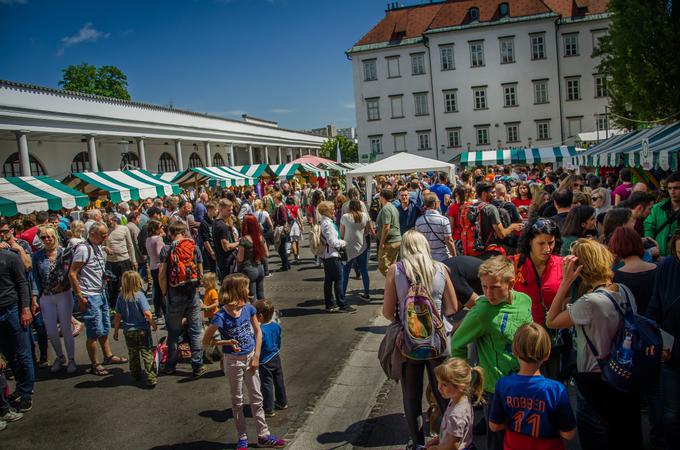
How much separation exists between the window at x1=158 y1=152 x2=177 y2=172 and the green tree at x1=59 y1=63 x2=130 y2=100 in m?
25.4

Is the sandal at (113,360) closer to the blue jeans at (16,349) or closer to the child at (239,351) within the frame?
the blue jeans at (16,349)

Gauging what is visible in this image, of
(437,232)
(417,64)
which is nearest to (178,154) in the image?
(417,64)

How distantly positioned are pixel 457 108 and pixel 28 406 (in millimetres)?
43869

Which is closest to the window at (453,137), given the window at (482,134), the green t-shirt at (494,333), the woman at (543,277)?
the window at (482,134)

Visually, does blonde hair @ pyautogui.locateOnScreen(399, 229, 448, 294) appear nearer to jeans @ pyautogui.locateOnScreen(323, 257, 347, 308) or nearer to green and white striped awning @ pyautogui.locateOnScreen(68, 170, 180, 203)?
jeans @ pyautogui.locateOnScreen(323, 257, 347, 308)

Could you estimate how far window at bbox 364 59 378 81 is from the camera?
4672 centimetres

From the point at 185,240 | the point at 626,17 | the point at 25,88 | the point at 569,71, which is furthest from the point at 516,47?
the point at 185,240

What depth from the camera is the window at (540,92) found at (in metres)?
43.8

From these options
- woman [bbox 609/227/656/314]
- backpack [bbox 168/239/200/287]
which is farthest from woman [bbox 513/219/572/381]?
backpack [bbox 168/239/200/287]

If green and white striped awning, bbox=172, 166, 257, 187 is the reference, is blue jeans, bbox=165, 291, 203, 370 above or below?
below

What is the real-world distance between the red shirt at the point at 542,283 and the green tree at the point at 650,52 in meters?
16.4

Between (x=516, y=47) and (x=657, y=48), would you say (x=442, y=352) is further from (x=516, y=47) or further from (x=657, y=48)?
(x=516, y=47)

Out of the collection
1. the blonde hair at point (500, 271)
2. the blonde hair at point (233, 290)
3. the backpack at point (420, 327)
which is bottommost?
the backpack at point (420, 327)

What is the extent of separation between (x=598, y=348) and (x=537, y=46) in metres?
45.6
